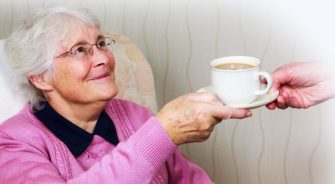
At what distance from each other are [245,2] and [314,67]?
51 centimetres

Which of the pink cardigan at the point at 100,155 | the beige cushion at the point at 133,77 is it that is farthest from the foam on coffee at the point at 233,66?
the beige cushion at the point at 133,77

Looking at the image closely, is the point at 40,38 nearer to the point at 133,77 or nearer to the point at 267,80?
the point at 133,77

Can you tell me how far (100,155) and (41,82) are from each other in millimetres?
249

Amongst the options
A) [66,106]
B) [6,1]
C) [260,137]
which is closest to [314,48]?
[260,137]

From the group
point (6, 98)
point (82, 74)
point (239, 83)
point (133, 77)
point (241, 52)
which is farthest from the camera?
point (241, 52)

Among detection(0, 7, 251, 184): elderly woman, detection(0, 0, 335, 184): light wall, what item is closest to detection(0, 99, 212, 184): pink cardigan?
detection(0, 7, 251, 184): elderly woman

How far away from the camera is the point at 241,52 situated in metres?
1.65

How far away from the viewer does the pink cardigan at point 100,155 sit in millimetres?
901

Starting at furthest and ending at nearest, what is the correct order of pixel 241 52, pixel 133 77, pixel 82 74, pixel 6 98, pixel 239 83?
pixel 241 52, pixel 133 77, pixel 6 98, pixel 82 74, pixel 239 83

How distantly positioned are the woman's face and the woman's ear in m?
0.03

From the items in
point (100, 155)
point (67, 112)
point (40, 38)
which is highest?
point (40, 38)

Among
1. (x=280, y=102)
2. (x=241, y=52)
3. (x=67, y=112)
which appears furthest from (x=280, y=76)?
(x=67, y=112)

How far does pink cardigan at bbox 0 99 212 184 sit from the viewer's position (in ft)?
2.96

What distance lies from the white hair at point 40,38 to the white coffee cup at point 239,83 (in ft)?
1.39
